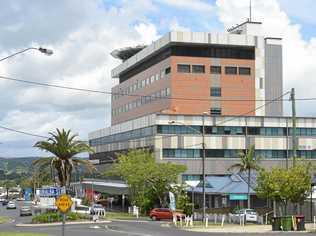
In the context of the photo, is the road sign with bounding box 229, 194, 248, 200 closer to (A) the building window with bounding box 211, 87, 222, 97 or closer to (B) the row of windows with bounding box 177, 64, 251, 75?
(A) the building window with bounding box 211, 87, 222, 97

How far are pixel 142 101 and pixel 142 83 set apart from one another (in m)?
3.63

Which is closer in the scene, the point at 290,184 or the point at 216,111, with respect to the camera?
the point at 290,184

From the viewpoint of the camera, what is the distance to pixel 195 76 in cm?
10794

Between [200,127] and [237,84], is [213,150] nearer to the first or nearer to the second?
[200,127]

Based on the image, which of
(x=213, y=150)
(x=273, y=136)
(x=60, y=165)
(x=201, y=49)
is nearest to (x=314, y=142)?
(x=273, y=136)

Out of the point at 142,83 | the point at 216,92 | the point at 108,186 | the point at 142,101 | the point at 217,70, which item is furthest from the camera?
the point at 142,83

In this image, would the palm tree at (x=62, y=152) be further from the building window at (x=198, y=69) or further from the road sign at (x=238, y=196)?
the building window at (x=198, y=69)

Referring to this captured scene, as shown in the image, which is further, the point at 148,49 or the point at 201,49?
the point at 148,49

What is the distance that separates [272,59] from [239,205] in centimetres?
4218

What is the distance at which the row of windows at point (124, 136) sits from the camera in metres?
98.7

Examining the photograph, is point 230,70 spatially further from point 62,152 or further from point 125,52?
point 62,152

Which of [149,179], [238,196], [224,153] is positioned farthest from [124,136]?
[238,196]

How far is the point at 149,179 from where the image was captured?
78.2 metres

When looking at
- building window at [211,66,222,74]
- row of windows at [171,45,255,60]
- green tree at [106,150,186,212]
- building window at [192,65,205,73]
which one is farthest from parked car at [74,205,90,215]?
building window at [211,66,222,74]
